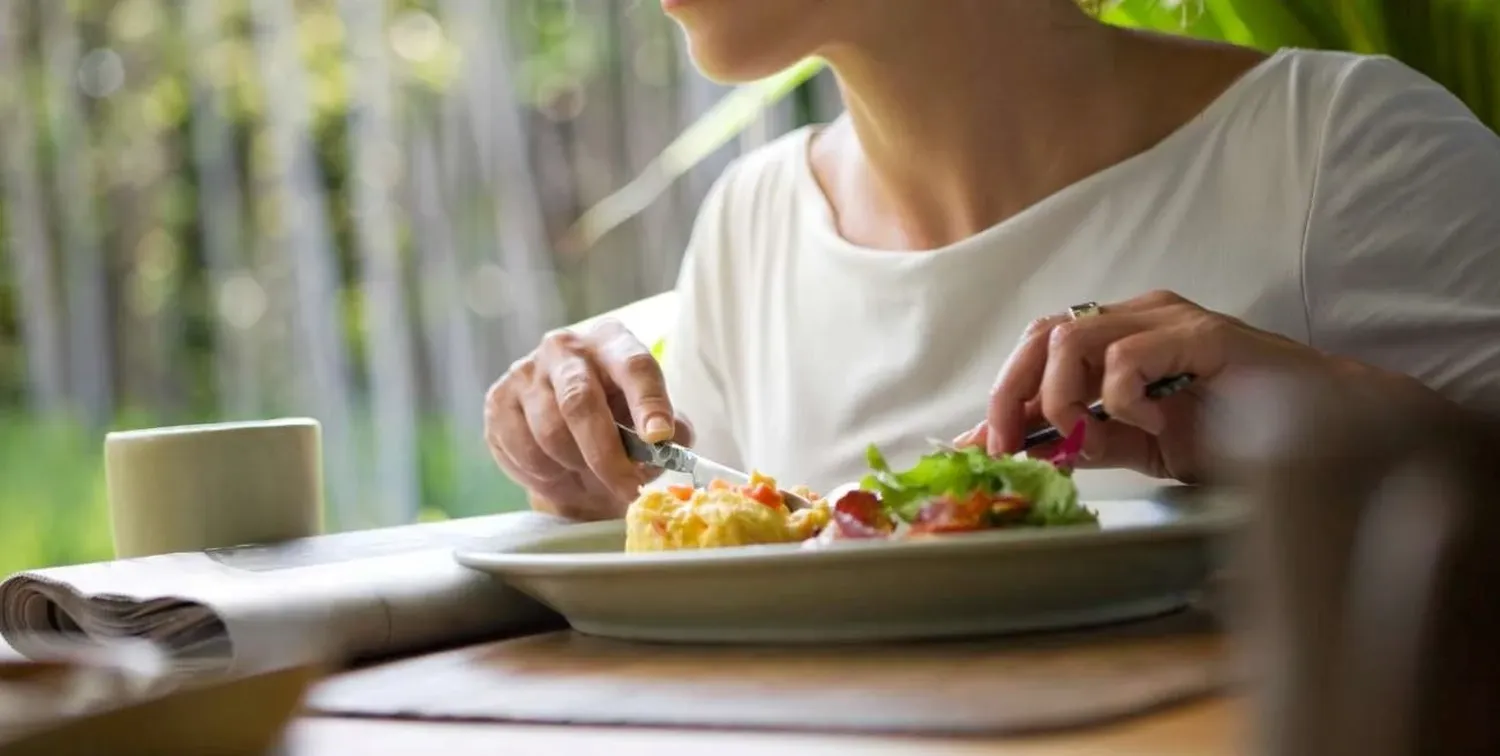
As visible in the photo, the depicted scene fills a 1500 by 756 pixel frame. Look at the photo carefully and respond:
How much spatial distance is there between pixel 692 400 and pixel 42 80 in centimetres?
108

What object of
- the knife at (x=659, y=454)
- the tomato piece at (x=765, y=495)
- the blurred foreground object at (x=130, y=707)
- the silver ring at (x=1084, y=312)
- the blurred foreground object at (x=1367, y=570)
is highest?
the silver ring at (x=1084, y=312)

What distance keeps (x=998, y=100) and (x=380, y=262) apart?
45.5 inches

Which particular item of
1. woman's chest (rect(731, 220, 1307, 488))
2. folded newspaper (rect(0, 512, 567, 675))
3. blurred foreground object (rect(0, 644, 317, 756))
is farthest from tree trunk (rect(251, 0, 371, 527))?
blurred foreground object (rect(0, 644, 317, 756))

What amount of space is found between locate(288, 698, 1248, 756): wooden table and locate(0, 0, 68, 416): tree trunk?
166 centimetres

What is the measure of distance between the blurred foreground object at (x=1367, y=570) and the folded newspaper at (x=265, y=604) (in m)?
0.45

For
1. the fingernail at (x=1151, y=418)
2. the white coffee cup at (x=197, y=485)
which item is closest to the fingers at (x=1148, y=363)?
the fingernail at (x=1151, y=418)

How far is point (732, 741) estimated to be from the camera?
1.66 feet

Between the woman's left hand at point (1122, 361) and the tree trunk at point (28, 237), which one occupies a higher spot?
the tree trunk at point (28, 237)

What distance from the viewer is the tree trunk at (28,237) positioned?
6.63 ft

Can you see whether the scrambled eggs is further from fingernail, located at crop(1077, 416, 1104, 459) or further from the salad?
fingernail, located at crop(1077, 416, 1104, 459)

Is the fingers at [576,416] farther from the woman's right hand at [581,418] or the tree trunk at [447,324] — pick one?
the tree trunk at [447,324]

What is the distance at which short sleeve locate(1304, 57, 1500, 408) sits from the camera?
104 centimetres

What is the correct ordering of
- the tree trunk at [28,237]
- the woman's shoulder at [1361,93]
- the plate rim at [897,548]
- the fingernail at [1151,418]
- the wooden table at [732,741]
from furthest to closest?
the tree trunk at [28,237]
the woman's shoulder at [1361,93]
the fingernail at [1151,418]
the plate rim at [897,548]
the wooden table at [732,741]

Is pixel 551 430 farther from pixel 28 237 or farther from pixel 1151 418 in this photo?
pixel 28 237
